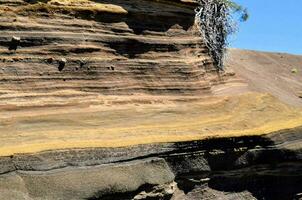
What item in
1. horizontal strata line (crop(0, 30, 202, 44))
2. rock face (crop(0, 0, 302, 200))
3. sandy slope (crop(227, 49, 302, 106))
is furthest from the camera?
sandy slope (crop(227, 49, 302, 106))

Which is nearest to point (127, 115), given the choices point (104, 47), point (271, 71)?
point (104, 47)

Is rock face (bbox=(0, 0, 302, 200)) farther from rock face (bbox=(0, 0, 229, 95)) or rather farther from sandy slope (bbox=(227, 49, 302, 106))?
sandy slope (bbox=(227, 49, 302, 106))

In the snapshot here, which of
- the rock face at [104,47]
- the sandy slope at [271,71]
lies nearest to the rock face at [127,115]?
the rock face at [104,47]

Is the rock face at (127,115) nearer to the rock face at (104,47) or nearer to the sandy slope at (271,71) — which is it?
the rock face at (104,47)

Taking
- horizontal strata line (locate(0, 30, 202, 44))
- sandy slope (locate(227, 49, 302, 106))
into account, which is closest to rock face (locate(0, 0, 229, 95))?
horizontal strata line (locate(0, 30, 202, 44))

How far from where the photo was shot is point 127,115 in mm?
6785

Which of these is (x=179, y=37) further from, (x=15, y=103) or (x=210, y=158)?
(x=15, y=103)

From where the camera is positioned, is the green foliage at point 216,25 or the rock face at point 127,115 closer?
the rock face at point 127,115

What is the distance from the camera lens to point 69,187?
579 centimetres

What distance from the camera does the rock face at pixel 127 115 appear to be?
19.4ft

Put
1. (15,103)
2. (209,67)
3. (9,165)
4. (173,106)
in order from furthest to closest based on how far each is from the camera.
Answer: (209,67)
(173,106)
(15,103)
(9,165)

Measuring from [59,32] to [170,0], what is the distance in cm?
152

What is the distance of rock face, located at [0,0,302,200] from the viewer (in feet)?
19.4

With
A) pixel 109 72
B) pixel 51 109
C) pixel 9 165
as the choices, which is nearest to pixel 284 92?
pixel 109 72
